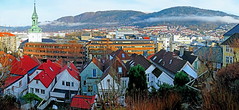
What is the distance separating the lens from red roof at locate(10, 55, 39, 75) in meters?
33.9

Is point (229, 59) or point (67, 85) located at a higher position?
point (229, 59)

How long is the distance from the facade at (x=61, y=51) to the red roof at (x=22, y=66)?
3809 cm

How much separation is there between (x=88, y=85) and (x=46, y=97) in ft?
19.4

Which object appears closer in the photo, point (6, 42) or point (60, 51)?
point (6, 42)

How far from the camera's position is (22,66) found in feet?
118

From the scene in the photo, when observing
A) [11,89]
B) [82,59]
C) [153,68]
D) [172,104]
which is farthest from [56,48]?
[172,104]

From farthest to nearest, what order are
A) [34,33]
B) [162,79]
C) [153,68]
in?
[34,33]
[153,68]
[162,79]

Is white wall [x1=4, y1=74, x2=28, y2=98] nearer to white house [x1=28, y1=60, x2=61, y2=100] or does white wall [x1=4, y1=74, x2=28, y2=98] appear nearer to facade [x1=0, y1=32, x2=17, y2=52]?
white house [x1=28, y1=60, x2=61, y2=100]

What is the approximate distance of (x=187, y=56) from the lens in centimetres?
3691

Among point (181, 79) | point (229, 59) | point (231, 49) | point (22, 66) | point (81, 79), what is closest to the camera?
point (181, 79)

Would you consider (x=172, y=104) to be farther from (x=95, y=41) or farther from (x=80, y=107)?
(x=95, y=41)

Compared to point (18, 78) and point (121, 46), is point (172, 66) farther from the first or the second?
point (121, 46)

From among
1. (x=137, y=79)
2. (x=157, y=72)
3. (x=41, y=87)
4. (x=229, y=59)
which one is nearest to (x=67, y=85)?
(x=41, y=87)

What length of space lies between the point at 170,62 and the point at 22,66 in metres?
22.9
